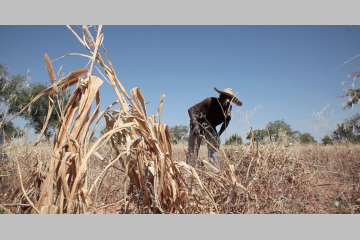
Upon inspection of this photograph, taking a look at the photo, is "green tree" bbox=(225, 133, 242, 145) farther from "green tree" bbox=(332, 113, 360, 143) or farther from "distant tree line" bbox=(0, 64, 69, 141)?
"distant tree line" bbox=(0, 64, 69, 141)

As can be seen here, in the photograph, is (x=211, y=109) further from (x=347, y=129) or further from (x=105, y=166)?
(x=105, y=166)

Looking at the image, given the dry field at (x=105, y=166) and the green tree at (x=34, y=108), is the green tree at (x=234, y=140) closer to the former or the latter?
the dry field at (x=105, y=166)

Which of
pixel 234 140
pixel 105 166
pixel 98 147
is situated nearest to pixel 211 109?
pixel 234 140

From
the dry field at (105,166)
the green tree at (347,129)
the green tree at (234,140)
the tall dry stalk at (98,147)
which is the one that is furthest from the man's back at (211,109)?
the tall dry stalk at (98,147)

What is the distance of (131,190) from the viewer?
1.23 meters

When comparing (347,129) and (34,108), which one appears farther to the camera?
(34,108)

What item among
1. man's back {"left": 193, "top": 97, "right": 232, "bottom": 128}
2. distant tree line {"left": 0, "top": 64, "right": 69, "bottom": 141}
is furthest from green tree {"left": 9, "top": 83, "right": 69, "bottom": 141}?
man's back {"left": 193, "top": 97, "right": 232, "bottom": 128}

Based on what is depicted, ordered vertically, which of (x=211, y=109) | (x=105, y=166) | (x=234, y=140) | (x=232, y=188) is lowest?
(x=232, y=188)

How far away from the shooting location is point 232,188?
4.56ft

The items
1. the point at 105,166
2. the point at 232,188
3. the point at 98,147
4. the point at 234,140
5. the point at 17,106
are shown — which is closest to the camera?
the point at 98,147

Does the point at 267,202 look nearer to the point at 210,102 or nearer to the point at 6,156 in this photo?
the point at 210,102

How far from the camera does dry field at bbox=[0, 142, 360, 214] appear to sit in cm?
115

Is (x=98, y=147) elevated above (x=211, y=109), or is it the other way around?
(x=211, y=109)

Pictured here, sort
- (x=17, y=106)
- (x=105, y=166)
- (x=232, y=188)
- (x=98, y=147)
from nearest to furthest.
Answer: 1. (x=98, y=147)
2. (x=105, y=166)
3. (x=232, y=188)
4. (x=17, y=106)
